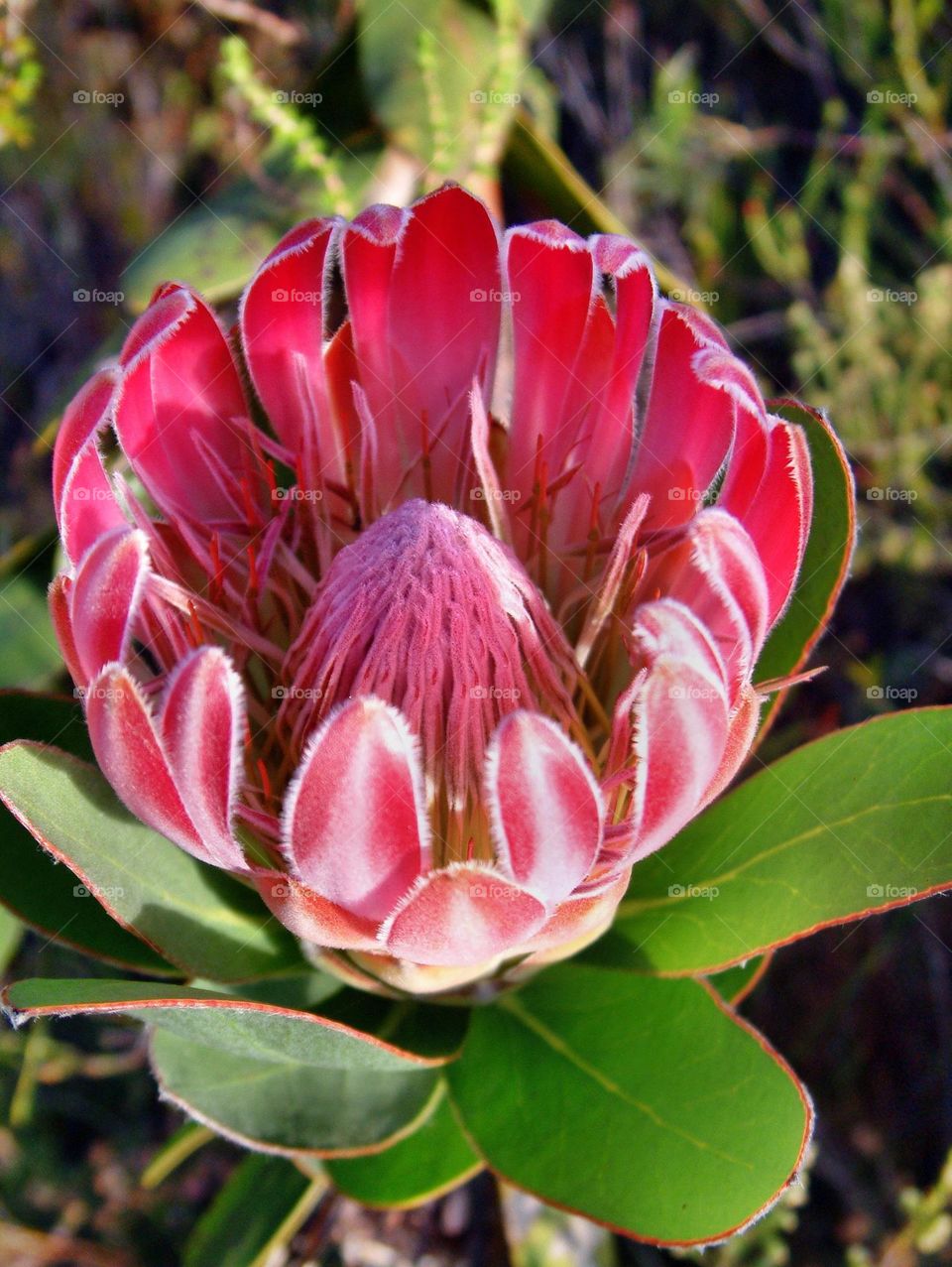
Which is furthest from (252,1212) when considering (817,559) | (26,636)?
(817,559)

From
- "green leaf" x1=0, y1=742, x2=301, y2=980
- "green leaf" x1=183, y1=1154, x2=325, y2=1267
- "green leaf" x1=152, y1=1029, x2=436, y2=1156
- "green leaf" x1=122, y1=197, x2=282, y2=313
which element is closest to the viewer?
"green leaf" x1=0, y1=742, x2=301, y2=980

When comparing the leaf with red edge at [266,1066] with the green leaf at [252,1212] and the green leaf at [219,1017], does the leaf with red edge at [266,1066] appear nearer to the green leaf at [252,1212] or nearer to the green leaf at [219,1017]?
the green leaf at [219,1017]

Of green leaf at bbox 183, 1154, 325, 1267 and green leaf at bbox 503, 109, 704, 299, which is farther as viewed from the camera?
→ green leaf at bbox 503, 109, 704, 299

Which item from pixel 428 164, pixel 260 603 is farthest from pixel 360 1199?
pixel 428 164

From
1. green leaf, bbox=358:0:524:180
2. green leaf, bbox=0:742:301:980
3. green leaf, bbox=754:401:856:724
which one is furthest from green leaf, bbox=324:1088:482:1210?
green leaf, bbox=358:0:524:180

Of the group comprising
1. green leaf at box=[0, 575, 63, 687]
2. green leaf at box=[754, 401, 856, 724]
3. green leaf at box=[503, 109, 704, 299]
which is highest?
green leaf at box=[503, 109, 704, 299]

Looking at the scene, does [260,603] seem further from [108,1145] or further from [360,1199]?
[108,1145]

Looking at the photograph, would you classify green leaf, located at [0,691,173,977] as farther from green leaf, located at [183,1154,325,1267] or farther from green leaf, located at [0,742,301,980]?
green leaf, located at [183,1154,325,1267]
